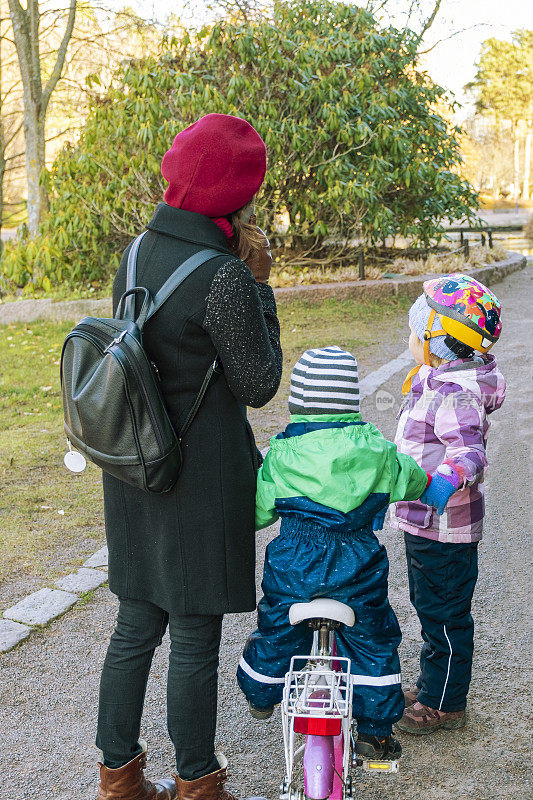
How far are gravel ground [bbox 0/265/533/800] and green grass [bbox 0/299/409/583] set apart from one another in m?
0.68

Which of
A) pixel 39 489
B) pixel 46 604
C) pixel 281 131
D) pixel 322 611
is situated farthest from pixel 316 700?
pixel 281 131

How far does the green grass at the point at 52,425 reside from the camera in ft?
14.5

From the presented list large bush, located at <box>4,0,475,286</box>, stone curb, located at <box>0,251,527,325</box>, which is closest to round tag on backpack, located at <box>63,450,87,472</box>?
stone curb, located at <box>0,251,527,325</box>

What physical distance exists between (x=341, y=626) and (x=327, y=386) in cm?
63

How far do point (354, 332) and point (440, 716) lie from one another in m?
7.37

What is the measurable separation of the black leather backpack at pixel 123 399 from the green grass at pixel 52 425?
2214 millimetres

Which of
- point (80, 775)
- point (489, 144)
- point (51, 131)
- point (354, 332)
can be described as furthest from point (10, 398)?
point (489, 144)

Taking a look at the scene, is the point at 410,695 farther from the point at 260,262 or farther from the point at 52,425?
the point at 52,425

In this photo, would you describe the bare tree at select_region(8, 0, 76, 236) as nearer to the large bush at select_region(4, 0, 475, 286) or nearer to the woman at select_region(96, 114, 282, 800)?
the large bush at select_region(4, 0, 475, 286)

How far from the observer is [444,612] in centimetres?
273

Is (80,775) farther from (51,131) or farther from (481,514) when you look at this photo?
(51,131)

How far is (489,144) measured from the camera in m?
56.7

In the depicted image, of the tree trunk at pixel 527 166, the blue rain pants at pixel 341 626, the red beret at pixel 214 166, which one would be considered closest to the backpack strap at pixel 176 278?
the red beret at pixel 214 166

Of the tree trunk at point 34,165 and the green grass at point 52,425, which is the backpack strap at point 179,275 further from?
the tree trunk at point 34,165
